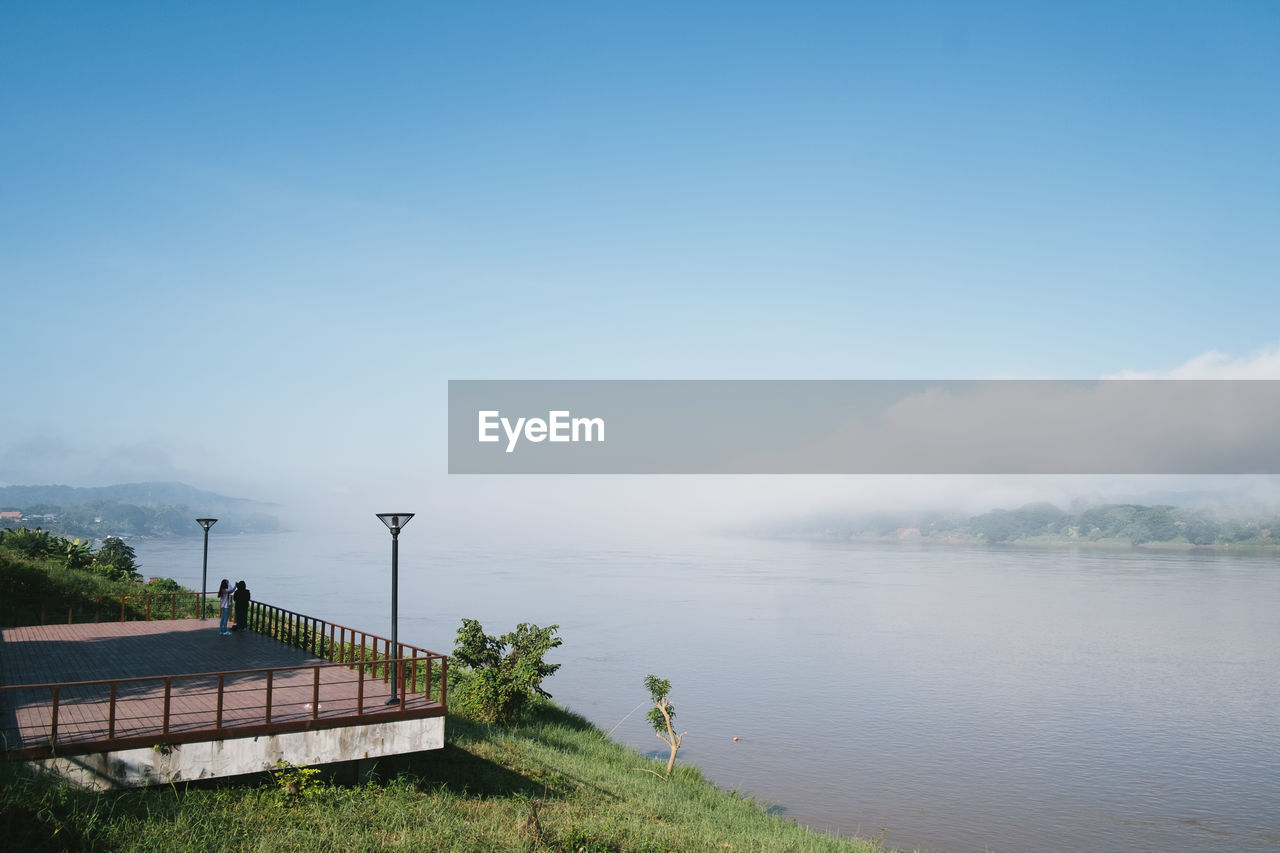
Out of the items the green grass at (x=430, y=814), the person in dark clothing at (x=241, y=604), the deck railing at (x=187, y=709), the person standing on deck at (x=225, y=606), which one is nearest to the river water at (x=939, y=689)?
the green grass at (x=430, y=814)

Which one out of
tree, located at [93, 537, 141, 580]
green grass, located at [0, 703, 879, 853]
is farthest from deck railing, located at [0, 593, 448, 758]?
tree, located at [93, 537, 141, 580]

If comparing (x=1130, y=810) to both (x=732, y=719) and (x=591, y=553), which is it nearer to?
(x=732, y=719)

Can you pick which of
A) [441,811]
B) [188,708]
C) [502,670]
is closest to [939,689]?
[502,670]

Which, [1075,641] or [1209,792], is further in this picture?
[1075,641]

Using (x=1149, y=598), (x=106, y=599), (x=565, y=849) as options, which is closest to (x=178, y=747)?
(x=565, y=849)

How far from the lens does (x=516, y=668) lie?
2316 cm

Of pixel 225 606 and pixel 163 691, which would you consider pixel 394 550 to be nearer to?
pixel 163 691

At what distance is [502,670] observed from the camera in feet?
77.2

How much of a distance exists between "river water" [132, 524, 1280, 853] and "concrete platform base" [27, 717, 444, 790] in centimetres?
1369

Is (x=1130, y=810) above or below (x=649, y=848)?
below

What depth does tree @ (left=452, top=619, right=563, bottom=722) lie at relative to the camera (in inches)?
904

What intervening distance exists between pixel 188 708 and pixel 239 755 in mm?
1693

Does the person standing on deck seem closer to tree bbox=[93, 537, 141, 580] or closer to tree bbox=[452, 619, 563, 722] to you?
tree bbox=[452, 619, 563, 722]

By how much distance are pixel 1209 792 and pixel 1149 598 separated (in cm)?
6301
